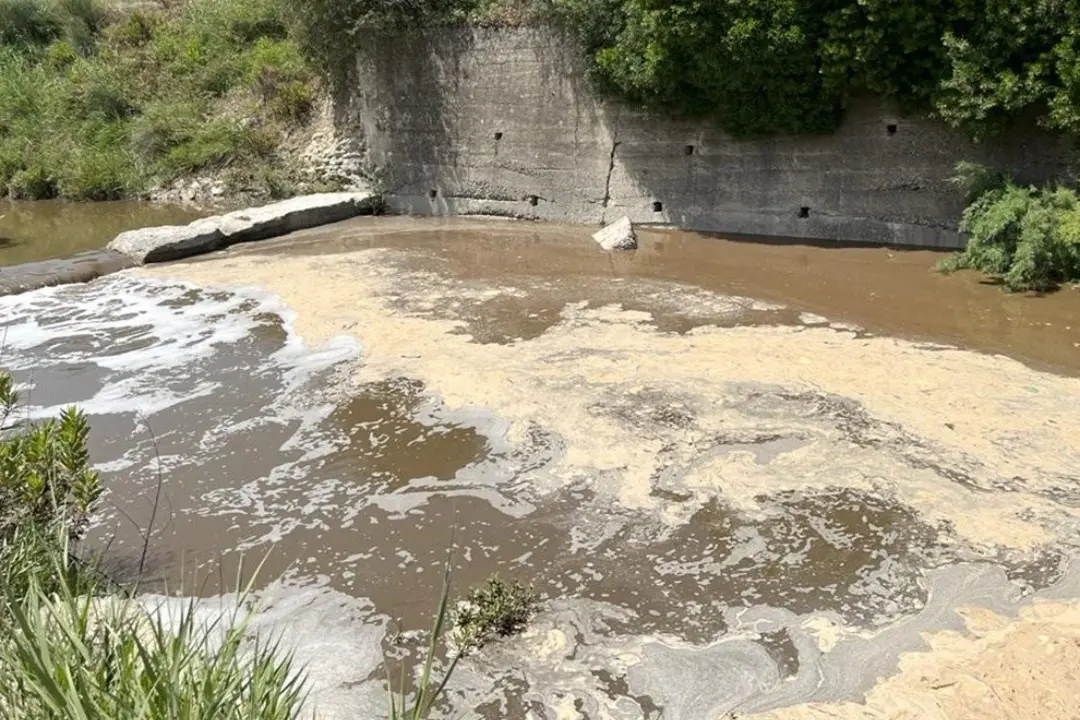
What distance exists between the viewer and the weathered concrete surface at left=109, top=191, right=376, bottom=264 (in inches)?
472

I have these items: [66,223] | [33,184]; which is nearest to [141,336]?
[66,223]

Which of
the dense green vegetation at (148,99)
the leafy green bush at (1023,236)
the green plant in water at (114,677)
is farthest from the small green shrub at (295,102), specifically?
the green plant in water at (114,677)

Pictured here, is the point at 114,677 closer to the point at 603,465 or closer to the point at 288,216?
the point at 603,465

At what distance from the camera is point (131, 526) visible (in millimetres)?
5285

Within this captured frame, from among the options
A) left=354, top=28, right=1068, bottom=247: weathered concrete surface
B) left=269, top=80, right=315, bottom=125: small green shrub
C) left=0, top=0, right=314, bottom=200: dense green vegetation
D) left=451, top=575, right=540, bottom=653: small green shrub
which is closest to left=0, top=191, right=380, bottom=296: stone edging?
left=354, top=28, right=1068, bottom=247: weathered concrete surface

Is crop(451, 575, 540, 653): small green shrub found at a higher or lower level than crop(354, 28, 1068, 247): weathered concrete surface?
lower

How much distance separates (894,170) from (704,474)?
23.3 ft

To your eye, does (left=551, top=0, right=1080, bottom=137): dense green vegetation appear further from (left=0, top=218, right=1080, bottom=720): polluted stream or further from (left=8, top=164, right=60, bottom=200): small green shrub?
(left=8, top=164, right=60, bottom=200): small green shrub

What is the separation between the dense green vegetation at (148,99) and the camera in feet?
55.0

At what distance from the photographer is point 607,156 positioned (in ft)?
43.0

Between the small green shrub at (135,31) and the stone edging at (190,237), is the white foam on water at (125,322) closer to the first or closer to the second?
the stone edging at (190,237)

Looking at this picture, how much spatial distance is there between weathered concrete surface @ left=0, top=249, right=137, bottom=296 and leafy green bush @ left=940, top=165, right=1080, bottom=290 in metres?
10.0

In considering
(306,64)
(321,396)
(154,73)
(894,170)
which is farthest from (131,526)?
(154,73)

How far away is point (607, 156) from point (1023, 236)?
5.80 m
